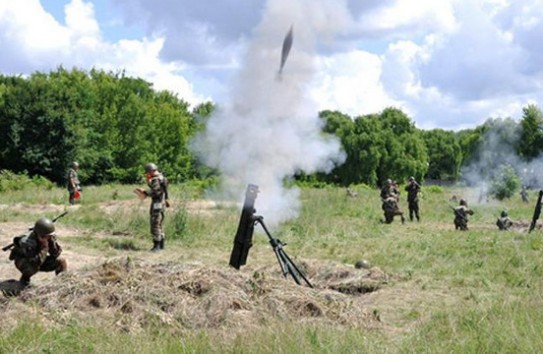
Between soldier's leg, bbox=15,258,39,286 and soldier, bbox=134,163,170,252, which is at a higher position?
soldier, bbox=134,163,170,252

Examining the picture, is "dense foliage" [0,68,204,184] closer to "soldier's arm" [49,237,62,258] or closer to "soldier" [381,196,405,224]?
"soldier" [381,196,405,224]

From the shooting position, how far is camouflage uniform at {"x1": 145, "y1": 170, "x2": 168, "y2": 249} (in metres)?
15.2

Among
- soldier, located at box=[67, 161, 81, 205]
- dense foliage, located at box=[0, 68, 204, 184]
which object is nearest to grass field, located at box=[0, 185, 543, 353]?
soldier, located at box=[67, 161, 81, 205]

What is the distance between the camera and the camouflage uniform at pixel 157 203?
1521cm

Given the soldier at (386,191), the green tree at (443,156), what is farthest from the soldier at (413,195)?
the green tree at (443,156)

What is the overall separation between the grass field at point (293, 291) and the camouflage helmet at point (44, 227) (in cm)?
58

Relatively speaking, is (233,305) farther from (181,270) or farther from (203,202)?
(203,202)

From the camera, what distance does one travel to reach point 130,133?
172ft

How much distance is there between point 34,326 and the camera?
6977 mm

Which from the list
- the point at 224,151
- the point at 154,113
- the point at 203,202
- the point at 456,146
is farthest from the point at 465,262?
the point at 456,146

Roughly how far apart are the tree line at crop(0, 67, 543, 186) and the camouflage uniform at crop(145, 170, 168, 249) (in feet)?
51.5

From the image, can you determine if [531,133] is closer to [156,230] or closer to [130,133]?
[130,133]

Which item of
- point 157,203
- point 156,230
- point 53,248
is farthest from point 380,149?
point 53,248

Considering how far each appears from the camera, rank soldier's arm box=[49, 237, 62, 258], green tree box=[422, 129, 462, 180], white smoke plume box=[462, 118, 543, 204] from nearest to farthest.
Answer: soldier's arm box=[49, 237, 62, 258] → white smoke plume box=[462, 118, 543, 204] → green tree box=[422, 129, 462, 180]
